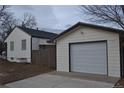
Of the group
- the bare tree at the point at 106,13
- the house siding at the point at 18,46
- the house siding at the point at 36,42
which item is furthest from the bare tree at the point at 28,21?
the bare tree at the point at 106,13

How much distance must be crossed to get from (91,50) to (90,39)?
2.70 feet

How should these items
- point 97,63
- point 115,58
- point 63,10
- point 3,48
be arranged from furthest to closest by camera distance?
point 3,48, point 63,10, point 97,63, point 115,58

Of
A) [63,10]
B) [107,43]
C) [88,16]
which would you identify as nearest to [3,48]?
[63,10]

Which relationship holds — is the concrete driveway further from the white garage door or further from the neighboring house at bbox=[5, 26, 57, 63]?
the neighboring house at bbox=[5, 26, 57, 63]

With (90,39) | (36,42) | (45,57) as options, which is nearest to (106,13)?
(90,39)

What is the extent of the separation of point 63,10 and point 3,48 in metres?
21.2

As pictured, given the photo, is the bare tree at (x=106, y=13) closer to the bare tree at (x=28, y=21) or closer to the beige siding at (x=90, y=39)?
the beige siding at (x=90, y=39)

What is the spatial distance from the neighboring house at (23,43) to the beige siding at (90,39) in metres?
6.54

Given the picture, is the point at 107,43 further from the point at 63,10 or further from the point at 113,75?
the point at 63,10

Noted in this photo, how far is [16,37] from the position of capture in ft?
80.7

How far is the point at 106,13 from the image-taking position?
15.3 meters

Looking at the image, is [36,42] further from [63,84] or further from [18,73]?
[63,84]

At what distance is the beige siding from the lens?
12.5 meters
